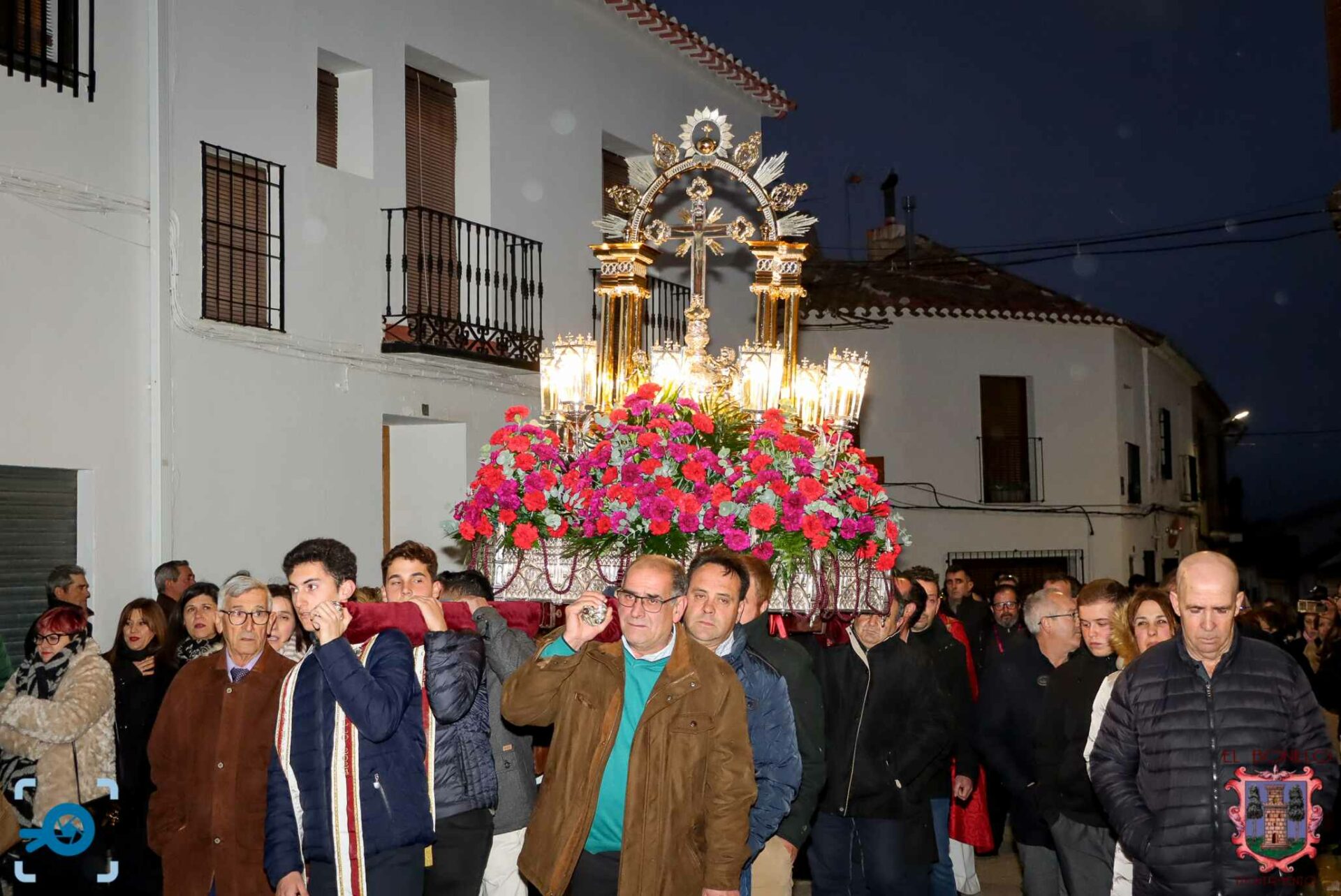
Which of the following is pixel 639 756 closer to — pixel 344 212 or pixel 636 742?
pixel 636 742

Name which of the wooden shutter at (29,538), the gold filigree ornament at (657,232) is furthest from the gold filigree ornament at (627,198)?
the wooden shutter at (29,538)

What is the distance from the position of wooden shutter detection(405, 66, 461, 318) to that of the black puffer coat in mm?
8958

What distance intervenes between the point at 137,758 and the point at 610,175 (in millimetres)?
10625

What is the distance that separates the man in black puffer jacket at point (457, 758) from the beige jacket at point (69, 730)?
235cm

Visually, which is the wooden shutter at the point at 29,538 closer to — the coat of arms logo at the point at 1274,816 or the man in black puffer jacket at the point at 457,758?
the man in black puffer jacket at the point at 457,758

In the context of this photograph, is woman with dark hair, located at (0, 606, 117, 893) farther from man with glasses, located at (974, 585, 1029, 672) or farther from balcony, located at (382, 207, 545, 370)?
balcony, located at (382, 207, 545, 370)

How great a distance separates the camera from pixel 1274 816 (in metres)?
4.76

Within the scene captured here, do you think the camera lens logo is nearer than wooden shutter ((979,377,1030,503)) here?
Yes

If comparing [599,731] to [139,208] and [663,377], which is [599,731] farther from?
[139,208]

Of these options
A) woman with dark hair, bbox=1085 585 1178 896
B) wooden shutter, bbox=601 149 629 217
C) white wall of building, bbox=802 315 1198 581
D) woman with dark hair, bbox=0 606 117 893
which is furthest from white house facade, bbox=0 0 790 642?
white wall of building, bbox=802 315 1198 581

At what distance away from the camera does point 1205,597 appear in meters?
4.86

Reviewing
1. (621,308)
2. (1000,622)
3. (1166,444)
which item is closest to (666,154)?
(621,308)

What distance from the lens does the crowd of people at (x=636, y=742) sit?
4.55 m

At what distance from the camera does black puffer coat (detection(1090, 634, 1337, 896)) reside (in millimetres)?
4820
